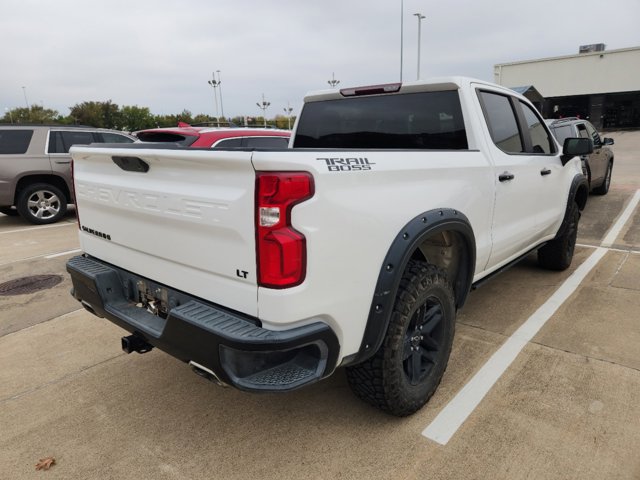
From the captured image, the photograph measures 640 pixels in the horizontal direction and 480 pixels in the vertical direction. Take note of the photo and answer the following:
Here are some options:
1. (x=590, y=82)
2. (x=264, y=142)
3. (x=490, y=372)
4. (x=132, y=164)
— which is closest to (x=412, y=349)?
(x=490, y=372)

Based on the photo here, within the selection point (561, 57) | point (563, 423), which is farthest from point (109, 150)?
point (561, 57)

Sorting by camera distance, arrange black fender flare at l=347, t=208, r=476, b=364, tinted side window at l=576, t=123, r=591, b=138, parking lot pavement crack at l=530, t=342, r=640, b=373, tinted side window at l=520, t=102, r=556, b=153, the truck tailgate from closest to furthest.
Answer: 1. the truck tailgate
2. black fender flare at l=347, t=208, r=476, b=364
3. parking lot pavement crack at l=530, t=342, r=640, b=373
4. tinted side window at l=520, t=102, r=556, b=153
5. tinted side window at l=576, t=123, r=591, b=138

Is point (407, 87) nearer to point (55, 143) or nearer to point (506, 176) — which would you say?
point (506, 176)

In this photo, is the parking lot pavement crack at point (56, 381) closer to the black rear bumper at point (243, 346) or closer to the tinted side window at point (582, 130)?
the black rear bumper at point (243, 346)

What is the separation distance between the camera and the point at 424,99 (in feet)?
10.6

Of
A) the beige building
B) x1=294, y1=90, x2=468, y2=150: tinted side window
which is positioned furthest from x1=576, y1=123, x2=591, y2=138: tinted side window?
the beige building

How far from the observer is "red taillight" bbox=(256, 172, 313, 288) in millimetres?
1772

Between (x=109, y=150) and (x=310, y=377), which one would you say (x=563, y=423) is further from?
(x=109, y=150)

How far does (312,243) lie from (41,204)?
28.6 feet

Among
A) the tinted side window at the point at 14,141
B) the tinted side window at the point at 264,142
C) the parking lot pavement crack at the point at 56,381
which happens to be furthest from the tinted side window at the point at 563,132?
the tinted side window at the point at 14,141

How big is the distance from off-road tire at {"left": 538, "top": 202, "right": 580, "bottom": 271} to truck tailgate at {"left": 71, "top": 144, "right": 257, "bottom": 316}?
403cm

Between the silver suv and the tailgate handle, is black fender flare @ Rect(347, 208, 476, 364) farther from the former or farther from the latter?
the silver suv

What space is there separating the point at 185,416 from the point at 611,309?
3667 millimetres

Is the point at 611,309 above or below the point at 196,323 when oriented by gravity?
below
